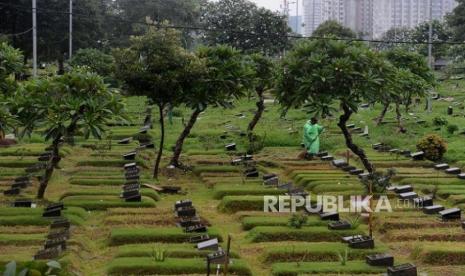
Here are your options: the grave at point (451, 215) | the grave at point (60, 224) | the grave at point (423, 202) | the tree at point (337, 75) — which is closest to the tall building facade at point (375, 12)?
the tree at point (337, 75)

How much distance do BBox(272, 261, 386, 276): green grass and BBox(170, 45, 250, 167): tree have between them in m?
8.90

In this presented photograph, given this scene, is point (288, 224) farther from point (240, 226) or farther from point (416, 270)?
point (416, 270)

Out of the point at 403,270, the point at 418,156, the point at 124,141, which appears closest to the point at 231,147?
the point at 124,141

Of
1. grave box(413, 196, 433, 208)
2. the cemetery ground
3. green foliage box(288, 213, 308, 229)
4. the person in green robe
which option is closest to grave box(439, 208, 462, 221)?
the cemetery ground

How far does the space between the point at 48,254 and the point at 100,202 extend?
4.46m

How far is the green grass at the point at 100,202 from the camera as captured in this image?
48.7 ft

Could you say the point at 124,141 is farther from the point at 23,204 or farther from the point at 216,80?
the point at 23,204

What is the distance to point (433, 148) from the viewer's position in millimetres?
21766

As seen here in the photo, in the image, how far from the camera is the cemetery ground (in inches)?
434

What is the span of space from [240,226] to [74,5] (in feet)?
134

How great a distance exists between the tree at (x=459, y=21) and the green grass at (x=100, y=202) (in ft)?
142

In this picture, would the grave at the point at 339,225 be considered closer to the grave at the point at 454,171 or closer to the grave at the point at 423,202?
the grave at the point at 423,202

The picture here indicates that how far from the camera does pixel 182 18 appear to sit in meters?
60.4

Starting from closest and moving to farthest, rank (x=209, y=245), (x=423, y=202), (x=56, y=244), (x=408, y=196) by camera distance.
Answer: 1. (x=56, y=244)
2. (x=209, y=245)
3. (x=423, y=202)
4. (x=408, y=196)
